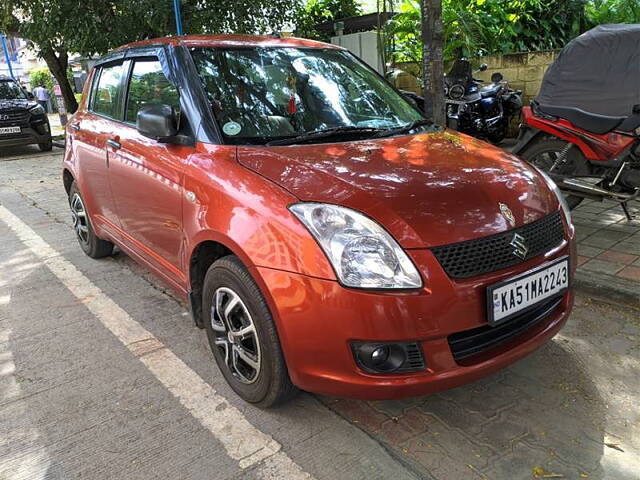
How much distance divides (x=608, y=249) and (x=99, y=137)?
3.94 m

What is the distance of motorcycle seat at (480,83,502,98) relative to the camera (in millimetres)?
7688

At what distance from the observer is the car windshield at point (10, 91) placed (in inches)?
463

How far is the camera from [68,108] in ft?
53.3

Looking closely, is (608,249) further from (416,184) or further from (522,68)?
(522,68)

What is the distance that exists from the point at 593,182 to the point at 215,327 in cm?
349

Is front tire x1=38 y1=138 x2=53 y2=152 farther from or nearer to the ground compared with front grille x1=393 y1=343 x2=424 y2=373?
nearer to the ground

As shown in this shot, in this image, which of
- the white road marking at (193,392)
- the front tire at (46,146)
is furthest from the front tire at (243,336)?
the front tire at (46,146)

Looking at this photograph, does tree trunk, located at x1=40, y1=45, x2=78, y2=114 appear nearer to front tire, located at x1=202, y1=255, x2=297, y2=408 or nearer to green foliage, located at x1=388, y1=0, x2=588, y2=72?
green foliage, located at x1=388, y1=0, x2=588, y2=72

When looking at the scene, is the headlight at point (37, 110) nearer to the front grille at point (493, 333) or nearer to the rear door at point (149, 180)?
the rear door at point (149, 180)

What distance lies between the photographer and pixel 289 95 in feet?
9.73

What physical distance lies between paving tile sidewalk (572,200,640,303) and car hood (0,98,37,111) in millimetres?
11223

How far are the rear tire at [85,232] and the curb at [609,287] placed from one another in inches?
143

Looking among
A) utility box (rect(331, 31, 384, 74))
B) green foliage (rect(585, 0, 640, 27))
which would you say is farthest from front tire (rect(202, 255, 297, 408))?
green foliage (rect(585, 0, 640, 27))

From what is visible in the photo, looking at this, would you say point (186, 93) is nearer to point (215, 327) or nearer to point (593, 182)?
point (215, 327)
